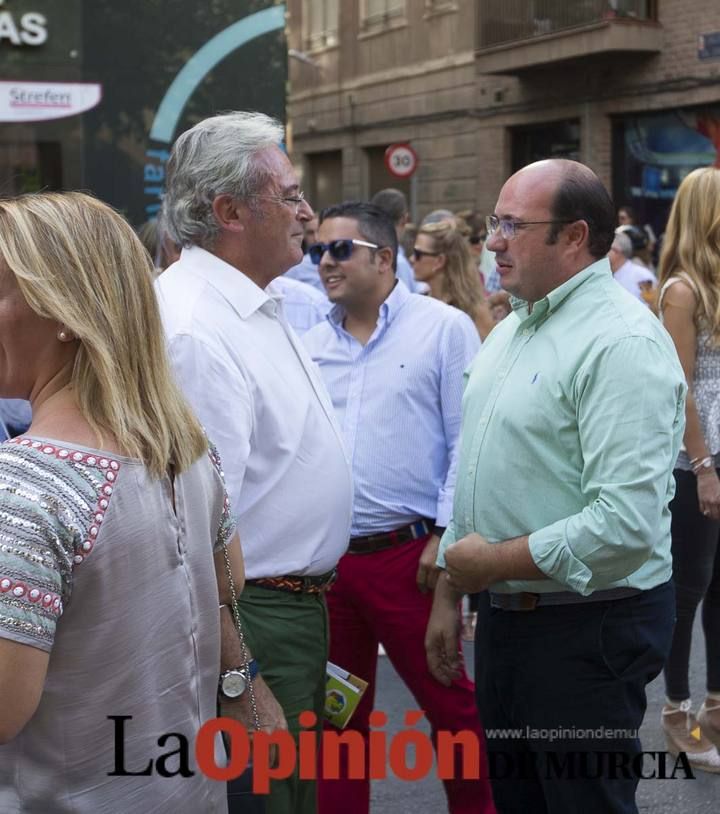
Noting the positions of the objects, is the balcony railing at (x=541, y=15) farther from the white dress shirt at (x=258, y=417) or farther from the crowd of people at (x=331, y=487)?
the white dress shirt at (x=258, y=417)

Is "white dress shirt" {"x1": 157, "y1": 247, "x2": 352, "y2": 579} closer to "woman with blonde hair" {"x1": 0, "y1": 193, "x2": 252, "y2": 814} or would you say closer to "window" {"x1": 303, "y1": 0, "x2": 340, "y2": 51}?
"woman with blonde hair" {"x1": 0, "y1": 193, "x2": 252, "y2": 814}

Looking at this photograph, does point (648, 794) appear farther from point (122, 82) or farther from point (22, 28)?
point (22, 28)

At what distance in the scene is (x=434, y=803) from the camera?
443 centimetres

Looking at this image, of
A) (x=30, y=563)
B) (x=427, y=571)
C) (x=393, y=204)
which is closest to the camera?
(x=30, y=563)

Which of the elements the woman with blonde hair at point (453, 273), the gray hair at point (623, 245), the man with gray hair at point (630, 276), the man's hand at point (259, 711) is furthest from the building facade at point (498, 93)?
the man's hand at point (259, 711)

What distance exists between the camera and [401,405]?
412cm

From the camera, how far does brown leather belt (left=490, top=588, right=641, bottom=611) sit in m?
2.98

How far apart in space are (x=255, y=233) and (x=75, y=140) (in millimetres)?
6652

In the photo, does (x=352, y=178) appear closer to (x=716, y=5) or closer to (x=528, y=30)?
(x=528, y=30)

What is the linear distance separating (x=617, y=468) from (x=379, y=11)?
82.4ft

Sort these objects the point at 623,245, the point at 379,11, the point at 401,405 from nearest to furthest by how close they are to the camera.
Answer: the point at 401,405
the point at 623,245
the point at 379,11

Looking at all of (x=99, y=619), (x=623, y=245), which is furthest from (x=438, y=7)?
(x=99, y=619)

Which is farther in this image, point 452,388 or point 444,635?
point 452,388

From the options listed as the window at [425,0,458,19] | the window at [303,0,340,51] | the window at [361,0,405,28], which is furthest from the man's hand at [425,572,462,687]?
the window at [303,0,340,51]
